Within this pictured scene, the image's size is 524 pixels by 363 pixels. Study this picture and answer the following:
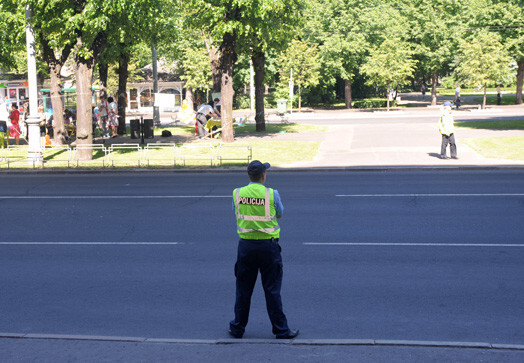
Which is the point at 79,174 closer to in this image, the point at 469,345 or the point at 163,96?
the point at 469,345

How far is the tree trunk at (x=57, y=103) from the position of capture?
91.2 ft

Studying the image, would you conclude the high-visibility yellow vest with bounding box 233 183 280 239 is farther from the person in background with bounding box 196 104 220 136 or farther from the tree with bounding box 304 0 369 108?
the tree with bounding box 304 0 369 108

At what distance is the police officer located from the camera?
6.60 metres

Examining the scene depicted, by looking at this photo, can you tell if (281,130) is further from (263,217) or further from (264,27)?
(263,217)

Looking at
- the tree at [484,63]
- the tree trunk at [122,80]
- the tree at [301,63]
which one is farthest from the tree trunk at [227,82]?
the tree at [484,63]

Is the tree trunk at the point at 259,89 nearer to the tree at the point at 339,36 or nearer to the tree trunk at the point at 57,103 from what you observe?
the tree trunk at the point at 57,103

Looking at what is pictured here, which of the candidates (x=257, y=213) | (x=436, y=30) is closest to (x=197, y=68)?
(x=436, y=30)

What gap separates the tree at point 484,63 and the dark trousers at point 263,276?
149 ft

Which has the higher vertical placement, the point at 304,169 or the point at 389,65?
the point at 389,65

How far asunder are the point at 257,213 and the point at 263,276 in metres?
0.63

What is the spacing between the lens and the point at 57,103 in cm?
2780

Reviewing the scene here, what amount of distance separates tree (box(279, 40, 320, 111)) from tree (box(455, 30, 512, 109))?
37.6 ft

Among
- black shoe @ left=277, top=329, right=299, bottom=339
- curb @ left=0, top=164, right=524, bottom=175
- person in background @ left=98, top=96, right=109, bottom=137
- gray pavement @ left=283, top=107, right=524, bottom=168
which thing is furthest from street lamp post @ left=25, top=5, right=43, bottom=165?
black shoe @ left=277, top=329, right=299, bottom=339

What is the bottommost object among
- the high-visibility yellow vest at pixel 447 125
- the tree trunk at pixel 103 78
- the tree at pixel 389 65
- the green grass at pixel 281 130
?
the green grass at pixel 281 130
